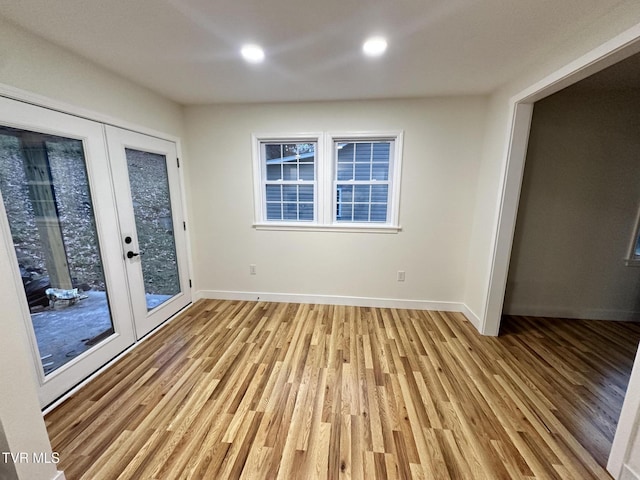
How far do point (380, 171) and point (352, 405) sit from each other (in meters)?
2.43

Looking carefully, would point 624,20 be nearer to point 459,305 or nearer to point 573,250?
point 573,250

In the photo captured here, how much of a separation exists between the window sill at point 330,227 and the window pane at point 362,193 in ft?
1.03

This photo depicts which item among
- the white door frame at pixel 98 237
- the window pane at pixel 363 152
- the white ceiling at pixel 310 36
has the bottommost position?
the white door frame at pixel 98 237

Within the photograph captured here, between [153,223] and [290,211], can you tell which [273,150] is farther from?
[153,223]

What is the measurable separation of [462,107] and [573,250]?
2.04 meters

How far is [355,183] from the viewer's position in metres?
3.07

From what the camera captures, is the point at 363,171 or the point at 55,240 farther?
the point at 363,171

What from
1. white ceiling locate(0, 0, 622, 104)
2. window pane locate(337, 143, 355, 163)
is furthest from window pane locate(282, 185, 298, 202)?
white ceiling locate(0, 0, 622, 104)

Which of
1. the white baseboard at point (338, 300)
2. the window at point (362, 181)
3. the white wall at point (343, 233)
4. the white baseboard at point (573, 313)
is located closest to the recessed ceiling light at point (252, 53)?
the white wall at point (343, 233)

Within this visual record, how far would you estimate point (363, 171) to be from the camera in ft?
10.1

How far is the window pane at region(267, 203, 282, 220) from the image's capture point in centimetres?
328

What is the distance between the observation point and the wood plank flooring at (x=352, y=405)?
1370mm

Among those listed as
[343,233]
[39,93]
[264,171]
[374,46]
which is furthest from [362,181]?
[39,93]

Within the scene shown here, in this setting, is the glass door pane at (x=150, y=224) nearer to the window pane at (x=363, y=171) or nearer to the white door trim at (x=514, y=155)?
the window pane at (x=363, y=171)
